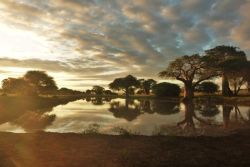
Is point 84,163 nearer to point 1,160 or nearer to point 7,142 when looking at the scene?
point 1,160

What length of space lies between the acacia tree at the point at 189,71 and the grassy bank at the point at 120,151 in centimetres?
6438

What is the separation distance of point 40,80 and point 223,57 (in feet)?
218

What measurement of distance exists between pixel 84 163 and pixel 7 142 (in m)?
5.47

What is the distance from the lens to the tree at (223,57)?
243 ft

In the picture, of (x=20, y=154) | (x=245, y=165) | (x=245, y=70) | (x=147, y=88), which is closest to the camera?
(x=245, y=165)

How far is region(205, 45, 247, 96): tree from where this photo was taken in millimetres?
74181

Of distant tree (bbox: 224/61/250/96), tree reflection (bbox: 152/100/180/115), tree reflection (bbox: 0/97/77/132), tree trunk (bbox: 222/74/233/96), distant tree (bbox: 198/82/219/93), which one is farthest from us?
distant tree (bbox: 198/82/219/93)

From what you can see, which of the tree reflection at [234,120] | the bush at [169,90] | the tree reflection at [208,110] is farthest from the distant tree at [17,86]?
the tree reflection at [234,120]

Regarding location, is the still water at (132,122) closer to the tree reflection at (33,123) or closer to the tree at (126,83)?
the tree reflection at (33,123)

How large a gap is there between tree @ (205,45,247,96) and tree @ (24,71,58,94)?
6147 centimetres

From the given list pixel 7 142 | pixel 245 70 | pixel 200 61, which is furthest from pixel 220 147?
pixel 200 61

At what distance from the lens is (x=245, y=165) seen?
9648 millimetres

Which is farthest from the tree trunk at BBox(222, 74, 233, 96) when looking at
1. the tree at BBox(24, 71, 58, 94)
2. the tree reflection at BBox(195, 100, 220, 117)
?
the tree at BBox(24, 71, 58, 94)

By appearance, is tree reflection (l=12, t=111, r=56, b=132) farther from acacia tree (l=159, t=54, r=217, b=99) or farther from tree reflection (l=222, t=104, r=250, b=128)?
acacia tree (l=159, t=54, r=217, b=99)
